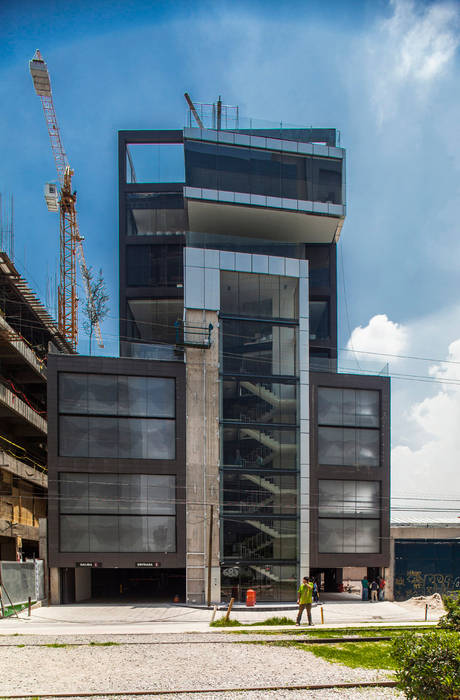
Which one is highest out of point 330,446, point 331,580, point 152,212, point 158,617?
point 152,212

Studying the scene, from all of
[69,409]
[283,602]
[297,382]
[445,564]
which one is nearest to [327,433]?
[297,382]

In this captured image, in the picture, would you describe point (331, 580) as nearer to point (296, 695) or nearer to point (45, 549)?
point (45, 549)

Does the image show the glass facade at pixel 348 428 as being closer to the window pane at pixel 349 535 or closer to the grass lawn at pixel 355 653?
the window pane at pixel 349 535

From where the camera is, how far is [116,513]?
127ft

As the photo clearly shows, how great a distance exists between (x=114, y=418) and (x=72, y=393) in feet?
10.9

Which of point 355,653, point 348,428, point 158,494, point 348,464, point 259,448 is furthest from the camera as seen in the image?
point 348,428

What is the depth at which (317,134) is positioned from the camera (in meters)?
57.5

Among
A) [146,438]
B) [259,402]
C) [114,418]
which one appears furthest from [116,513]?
[259,402]

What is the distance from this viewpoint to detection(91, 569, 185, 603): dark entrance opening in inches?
1765

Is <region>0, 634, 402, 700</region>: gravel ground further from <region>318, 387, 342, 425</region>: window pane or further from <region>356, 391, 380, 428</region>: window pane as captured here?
<region>356, 391, 380, 428</region>: window pane

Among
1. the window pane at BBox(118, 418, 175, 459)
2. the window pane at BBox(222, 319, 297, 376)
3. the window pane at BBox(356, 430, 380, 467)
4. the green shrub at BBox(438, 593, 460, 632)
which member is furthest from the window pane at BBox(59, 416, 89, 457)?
the green shrub at BBox(438, 593, 460, 632)

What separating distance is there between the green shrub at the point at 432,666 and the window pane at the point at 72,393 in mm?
31428

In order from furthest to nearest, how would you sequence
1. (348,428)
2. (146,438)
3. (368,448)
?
(368,448) < (348,428) < (146,438)

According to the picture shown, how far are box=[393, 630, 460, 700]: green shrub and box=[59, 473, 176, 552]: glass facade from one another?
30.0 meters
